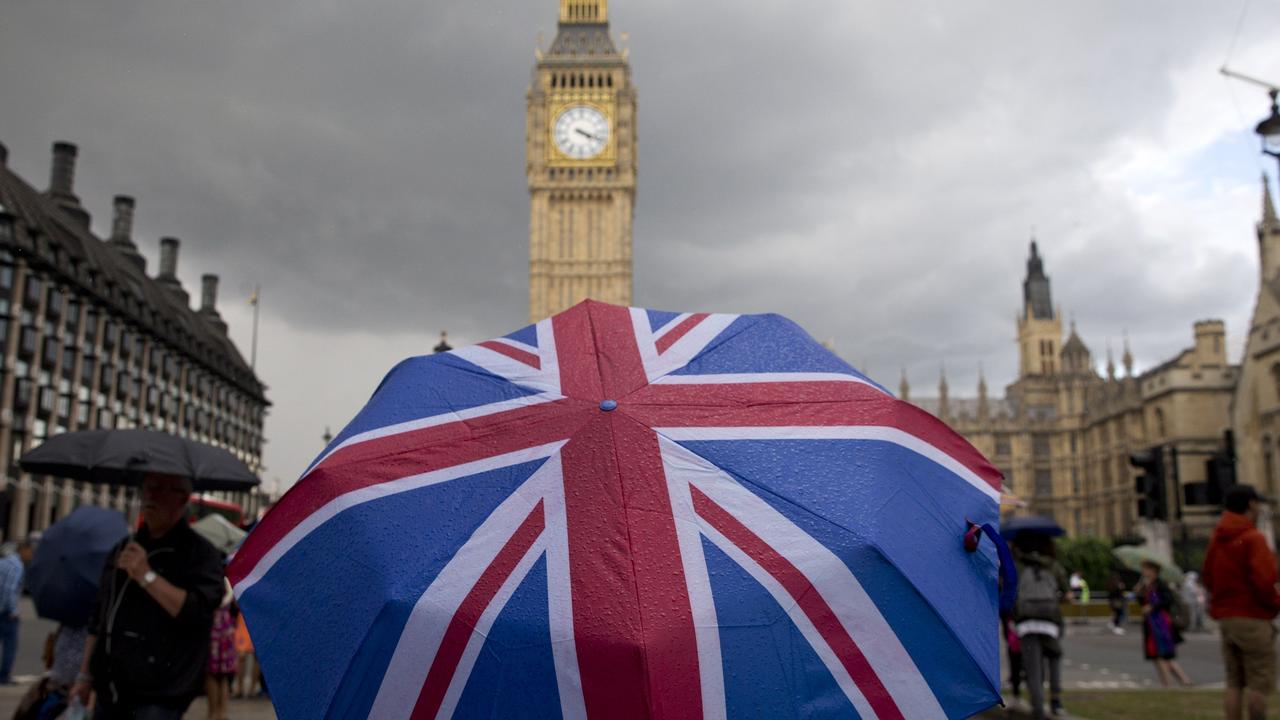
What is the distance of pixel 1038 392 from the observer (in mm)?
89500

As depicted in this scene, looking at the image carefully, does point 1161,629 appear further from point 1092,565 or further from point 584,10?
point 584,10

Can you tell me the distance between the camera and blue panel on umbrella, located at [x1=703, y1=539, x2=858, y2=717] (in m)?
2.24

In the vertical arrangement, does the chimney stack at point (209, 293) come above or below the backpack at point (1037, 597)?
above

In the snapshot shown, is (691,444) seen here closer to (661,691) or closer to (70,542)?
(661,691)

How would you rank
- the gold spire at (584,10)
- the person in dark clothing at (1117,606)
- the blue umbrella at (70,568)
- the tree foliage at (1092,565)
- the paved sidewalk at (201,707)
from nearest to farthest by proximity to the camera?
1. the blue umbrella at (70,568)
2. the paved sidewalk at (201,707)
3. the person in dark clothing at (1117,606)
4. the tree foliage at (1092,565)
5. the gold spire at (584,10)

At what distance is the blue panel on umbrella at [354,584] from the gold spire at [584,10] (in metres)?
75.1

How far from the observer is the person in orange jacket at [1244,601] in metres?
6.12

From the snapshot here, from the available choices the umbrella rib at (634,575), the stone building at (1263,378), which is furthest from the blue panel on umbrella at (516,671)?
the stone building at (1263,378)

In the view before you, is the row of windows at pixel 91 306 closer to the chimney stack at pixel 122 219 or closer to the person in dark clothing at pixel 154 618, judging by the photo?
the chimney stack at pixel 122 219

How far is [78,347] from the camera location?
53250 millimetres

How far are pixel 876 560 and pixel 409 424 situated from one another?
128cm

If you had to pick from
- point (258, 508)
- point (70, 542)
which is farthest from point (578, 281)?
point (70, 542)

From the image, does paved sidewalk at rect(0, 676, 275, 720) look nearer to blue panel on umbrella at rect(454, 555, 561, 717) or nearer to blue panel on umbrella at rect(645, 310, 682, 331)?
blue panel on umbrella at rect(645, 310, 682, 331)

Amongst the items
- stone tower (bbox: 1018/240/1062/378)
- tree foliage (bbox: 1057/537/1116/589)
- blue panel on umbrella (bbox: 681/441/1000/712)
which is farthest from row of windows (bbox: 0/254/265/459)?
stone tower (bbox: 1018/240/1062/378)
